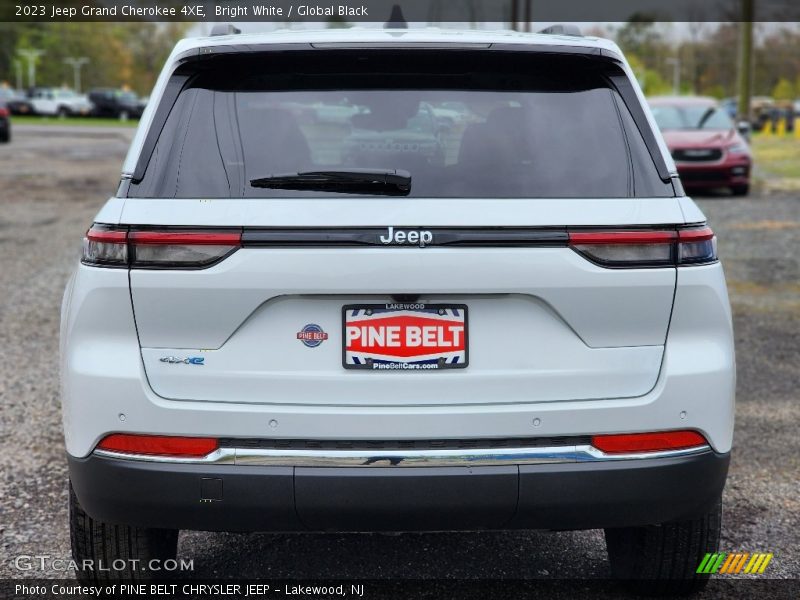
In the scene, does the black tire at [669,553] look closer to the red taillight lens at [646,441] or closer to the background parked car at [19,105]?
the red taillight lens at [646,441]

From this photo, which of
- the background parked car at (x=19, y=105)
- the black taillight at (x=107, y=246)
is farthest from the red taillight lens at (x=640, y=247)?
the background parked car at (x=19, y=105)

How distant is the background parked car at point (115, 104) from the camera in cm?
6506

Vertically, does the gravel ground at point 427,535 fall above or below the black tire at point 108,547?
below

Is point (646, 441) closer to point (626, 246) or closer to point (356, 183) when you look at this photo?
point (626, 246)

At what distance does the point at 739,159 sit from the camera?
712 inches

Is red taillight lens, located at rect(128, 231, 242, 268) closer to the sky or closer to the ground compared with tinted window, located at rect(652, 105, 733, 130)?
closer to the sky

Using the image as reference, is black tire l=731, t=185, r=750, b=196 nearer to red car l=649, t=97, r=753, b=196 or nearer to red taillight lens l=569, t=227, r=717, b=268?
red car l=649, t=97, r=753, b=196

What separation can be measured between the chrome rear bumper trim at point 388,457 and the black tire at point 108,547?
0.54 meters

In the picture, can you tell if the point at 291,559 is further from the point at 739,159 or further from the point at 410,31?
the point at 739,159

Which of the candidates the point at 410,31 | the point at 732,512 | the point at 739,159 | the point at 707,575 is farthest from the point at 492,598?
the point at 739,159

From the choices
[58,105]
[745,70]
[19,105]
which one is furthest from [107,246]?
[19,105]

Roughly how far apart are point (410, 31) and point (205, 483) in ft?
4.94

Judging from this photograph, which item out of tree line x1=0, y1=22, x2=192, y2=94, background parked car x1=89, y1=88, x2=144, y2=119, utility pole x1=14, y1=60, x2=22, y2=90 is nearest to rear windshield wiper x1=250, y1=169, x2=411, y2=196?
background parked car x1=89, y1=88, x2=144, y2=119

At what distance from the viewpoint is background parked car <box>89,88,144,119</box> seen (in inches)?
2562
